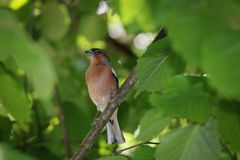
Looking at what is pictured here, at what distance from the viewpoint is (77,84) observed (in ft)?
21.1

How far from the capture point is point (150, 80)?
9.52ft

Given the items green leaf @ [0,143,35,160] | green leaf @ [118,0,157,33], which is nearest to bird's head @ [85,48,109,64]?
green leaf @ [118,0,157,33]

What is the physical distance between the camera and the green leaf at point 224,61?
1.29 meters

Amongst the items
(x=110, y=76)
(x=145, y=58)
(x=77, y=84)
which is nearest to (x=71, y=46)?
(x=77, y=84)

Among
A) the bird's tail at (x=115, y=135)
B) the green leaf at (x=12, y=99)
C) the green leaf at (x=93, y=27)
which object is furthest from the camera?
the green leaf at (x=93, y=27)

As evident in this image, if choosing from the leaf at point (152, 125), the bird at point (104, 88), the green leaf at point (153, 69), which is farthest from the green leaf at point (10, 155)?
the bird at point (104, 88)

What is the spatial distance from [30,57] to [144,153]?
1719 millimetres

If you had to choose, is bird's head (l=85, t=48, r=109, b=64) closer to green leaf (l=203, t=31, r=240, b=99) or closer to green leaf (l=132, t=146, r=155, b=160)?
green leaf (l=132, t=146, r=155, b=160)

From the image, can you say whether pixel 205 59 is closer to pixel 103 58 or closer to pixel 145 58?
pixel 145 58

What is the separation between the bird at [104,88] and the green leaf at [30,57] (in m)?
3.75

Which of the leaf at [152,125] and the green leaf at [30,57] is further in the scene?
the leaf at [152,125]

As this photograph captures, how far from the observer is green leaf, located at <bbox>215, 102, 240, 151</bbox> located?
2518mm

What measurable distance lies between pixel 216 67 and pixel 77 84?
5136 millimetres

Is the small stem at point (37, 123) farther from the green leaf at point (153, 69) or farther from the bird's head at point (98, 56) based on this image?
the green leaf at point (153, 69)
